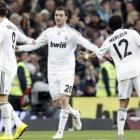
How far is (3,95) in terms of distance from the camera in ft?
53.5

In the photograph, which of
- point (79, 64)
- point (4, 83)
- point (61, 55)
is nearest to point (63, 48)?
point (61, 55)

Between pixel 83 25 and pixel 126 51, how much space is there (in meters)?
10.2

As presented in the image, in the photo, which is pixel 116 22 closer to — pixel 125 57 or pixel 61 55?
pixel 125 57

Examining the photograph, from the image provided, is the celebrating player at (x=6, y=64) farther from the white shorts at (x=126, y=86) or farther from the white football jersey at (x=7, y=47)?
the white shorts at (x=126, y=86)

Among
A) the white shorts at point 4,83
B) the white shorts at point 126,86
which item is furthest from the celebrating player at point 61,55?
the white shorts at point 4,83

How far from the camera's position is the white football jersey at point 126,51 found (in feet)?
55.1

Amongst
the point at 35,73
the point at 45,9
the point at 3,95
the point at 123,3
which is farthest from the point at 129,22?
the point at 3,95

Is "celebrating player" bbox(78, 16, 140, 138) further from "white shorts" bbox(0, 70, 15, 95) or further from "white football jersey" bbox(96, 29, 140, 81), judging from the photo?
"white shorts" bbox(0, 70, 15, 95)

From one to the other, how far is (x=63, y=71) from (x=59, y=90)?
0.41 metres

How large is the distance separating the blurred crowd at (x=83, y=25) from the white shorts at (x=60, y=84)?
221 inches

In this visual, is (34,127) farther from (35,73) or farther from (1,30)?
(1,30)

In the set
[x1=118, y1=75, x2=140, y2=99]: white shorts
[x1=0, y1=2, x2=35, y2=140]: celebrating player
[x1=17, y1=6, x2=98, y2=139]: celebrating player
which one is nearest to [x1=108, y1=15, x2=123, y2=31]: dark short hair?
[x1=17, y1=6, x2=98, y2=139]: celebrating player

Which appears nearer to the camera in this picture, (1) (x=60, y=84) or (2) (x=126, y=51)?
(2) (x=126, y=51)

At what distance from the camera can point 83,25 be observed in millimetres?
26938
